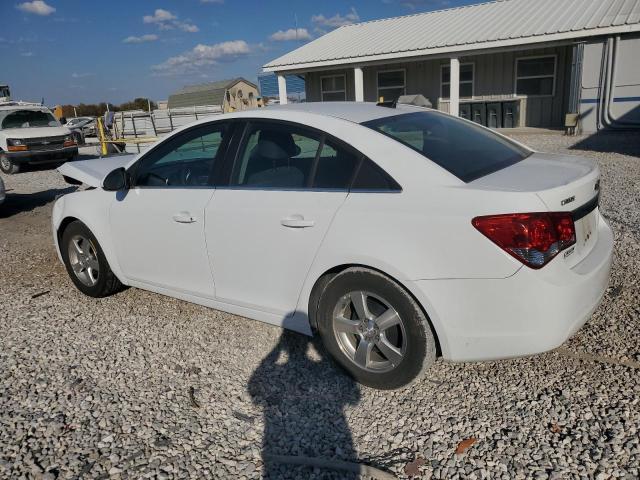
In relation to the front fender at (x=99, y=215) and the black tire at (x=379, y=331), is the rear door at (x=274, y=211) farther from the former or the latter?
the front fender at (x=99, y=215)

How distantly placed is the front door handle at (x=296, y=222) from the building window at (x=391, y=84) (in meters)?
18.5

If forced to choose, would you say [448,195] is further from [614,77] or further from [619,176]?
[614,77]

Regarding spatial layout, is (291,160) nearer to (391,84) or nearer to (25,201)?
(25,201)

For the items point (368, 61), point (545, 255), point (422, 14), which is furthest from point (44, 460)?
point (422, 14)

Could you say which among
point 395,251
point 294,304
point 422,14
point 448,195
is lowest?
point 294,304

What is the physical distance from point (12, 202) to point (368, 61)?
41.3 feet

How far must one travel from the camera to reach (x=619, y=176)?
8.62 m

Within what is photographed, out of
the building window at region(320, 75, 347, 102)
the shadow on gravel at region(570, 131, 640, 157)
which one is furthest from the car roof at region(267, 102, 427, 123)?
the building window at region(320, 75, 347, 102)

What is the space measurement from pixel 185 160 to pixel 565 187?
Answer: 2.62 meters

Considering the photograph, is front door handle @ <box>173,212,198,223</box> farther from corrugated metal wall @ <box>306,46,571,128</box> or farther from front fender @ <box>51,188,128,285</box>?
corrugated metal wall @ <box>306,46,571,128</box>

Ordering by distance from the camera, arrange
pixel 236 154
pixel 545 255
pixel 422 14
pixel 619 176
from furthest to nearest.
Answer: pixel 422 14, pixel 619 176, pixel 236 154, pixel 545 255

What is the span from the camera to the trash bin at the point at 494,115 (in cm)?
1797

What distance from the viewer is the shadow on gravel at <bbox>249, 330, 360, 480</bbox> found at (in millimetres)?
2535

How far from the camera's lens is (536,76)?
17.5 m
